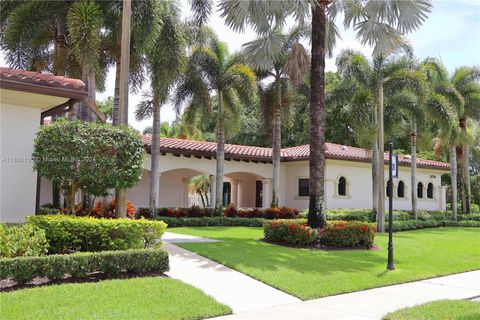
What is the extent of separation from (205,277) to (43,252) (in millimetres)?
3104

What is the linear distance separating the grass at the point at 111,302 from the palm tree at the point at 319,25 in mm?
8006

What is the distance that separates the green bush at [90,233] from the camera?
28.7ft

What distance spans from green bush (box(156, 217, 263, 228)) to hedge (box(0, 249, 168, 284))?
37.8ft

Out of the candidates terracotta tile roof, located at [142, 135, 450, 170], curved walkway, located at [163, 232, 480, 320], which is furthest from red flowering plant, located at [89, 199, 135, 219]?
terracotta tile roof, located at [142, 135, 450, 170]

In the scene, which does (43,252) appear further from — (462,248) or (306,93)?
(306,93)

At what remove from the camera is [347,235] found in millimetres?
14070

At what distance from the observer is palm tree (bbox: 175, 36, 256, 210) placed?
2166cm

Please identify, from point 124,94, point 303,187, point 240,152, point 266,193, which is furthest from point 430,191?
point 124,94

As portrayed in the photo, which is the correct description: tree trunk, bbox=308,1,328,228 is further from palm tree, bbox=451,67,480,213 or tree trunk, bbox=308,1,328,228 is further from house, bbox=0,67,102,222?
palm tree, bbox=451,67,480,213

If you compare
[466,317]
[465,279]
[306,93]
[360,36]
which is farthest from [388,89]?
[466,317]

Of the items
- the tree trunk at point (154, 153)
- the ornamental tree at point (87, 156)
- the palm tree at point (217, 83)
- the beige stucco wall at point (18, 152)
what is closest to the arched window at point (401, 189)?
the palm tree at point (217, 83)

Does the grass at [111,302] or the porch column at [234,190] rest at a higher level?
the porch column at [234,190]

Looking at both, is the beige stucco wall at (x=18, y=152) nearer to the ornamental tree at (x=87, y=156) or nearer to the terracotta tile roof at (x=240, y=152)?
the ornamental tree at (x=87, y=156)

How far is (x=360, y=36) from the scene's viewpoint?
1634 cm
